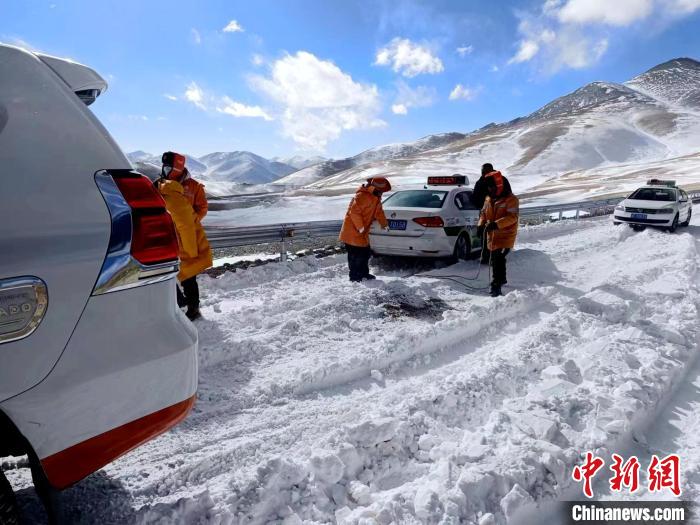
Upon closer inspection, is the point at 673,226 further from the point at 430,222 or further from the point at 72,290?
the point at 72,290

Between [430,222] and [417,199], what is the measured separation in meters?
0.85

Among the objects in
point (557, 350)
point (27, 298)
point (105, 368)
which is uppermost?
point (27, 298)

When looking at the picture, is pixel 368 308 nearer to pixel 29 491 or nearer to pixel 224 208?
pixel 29 491

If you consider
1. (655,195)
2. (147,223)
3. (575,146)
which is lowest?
(655,195)

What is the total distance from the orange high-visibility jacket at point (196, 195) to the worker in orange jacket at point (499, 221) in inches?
156

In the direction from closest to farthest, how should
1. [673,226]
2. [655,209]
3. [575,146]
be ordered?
[655,209], [673,226], [575,146]

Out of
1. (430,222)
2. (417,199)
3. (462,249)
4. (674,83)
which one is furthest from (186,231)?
(674,83)

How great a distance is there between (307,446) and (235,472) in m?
0.45

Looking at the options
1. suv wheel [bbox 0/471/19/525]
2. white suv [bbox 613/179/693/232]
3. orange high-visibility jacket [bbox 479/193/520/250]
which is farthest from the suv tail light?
white suv [bbox 613/179/693/232]

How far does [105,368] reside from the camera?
1507mm

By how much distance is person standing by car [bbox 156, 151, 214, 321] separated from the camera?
456 centimetres

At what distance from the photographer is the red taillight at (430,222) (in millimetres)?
7633

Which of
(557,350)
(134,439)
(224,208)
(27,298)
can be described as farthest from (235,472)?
(224,208)

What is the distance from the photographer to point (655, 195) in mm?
13859
